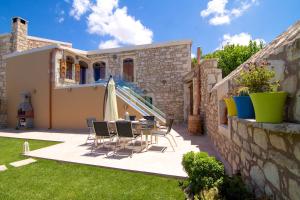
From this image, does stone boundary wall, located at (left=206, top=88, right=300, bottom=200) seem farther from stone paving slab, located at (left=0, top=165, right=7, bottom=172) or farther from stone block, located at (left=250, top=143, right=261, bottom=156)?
stone paving slab, located at (left=0, top=165, right=7, bottom=172)

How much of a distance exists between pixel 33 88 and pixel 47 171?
10.1 meters

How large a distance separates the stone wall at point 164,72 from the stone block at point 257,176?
445 inches

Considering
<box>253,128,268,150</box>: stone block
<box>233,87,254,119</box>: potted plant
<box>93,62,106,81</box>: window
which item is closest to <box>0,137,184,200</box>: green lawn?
<box>253,128,268,150</box>: stone block

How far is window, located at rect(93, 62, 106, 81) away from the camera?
1565cm

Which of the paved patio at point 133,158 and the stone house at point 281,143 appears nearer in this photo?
the stone house at point 281,143

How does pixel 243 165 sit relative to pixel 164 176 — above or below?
above

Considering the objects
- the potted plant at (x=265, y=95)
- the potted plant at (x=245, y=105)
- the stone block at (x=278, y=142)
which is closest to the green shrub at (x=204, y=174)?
the potted plant at (x=245, y=105)

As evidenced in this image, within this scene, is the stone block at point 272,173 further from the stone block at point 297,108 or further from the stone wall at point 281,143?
the stone block at point 297,108

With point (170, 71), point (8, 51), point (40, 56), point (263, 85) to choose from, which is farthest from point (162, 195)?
point (8, 51)

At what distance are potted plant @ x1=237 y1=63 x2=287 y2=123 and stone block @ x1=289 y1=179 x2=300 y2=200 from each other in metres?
0.48

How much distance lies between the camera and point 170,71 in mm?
14047

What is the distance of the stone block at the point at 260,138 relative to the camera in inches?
81.1

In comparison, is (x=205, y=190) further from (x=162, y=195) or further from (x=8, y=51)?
(x=8, y=51)

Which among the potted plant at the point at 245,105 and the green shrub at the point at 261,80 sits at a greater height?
the green shrub at the point at 261,80
